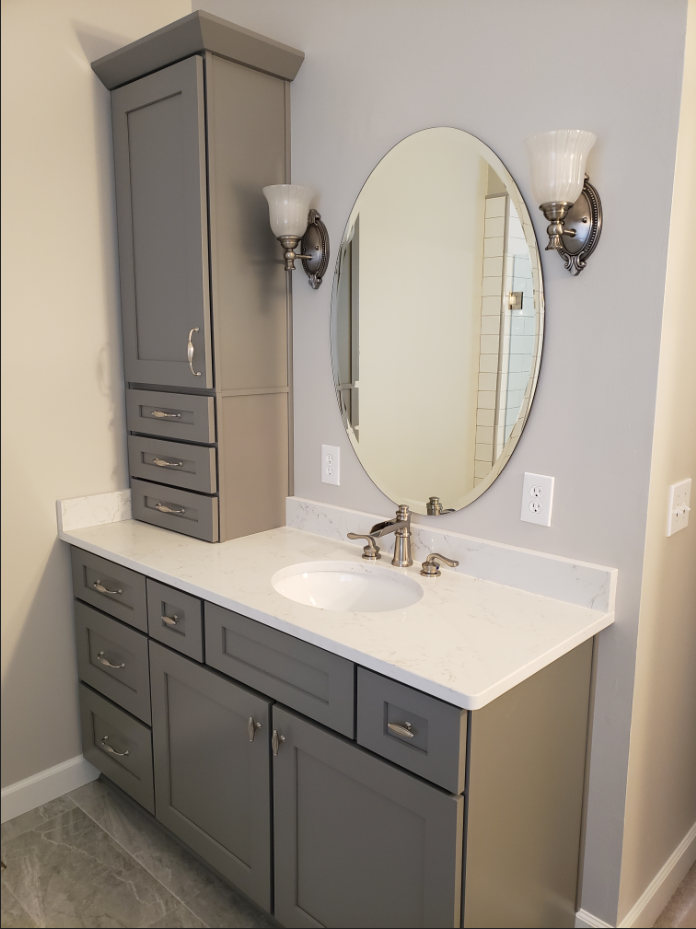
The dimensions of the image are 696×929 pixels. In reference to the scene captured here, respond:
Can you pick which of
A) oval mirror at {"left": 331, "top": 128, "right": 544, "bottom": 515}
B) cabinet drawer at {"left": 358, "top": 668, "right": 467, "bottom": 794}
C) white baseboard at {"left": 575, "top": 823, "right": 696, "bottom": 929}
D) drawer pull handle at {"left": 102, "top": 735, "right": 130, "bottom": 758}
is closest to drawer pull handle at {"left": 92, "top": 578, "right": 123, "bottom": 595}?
drawer pull handle at {"left": 102, "top": 735, "right": 130, "bottom": 758}

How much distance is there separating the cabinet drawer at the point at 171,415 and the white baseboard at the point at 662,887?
4.64 ft

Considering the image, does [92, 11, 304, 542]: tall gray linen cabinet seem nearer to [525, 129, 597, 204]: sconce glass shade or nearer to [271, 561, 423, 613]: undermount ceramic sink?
[271, 561, 423, 613]: undermount ceramic sink

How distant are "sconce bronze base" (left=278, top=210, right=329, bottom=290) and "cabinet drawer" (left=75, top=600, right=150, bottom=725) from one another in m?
0.99

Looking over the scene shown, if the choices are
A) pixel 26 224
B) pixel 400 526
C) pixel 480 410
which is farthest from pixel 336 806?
pixel 26 224

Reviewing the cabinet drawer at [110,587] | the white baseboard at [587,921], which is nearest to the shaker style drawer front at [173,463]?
the cabinet drawer at [110,587]

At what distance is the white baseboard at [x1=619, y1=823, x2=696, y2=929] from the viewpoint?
150 centimetres

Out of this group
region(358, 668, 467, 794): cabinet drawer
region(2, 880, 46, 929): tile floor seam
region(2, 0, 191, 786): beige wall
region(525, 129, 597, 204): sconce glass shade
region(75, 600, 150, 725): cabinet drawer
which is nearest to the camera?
region(2, 0, 191, 786): beige wall

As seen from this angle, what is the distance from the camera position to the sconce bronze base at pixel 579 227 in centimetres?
127

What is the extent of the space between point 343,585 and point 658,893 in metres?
0.97

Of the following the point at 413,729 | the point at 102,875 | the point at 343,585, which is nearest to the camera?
the point at 102,875

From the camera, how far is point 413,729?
1134 millimetres

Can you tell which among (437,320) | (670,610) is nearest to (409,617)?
(670,610)

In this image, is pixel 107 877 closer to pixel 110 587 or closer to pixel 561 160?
pixel 110 587

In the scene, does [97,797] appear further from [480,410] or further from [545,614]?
[480,410]
